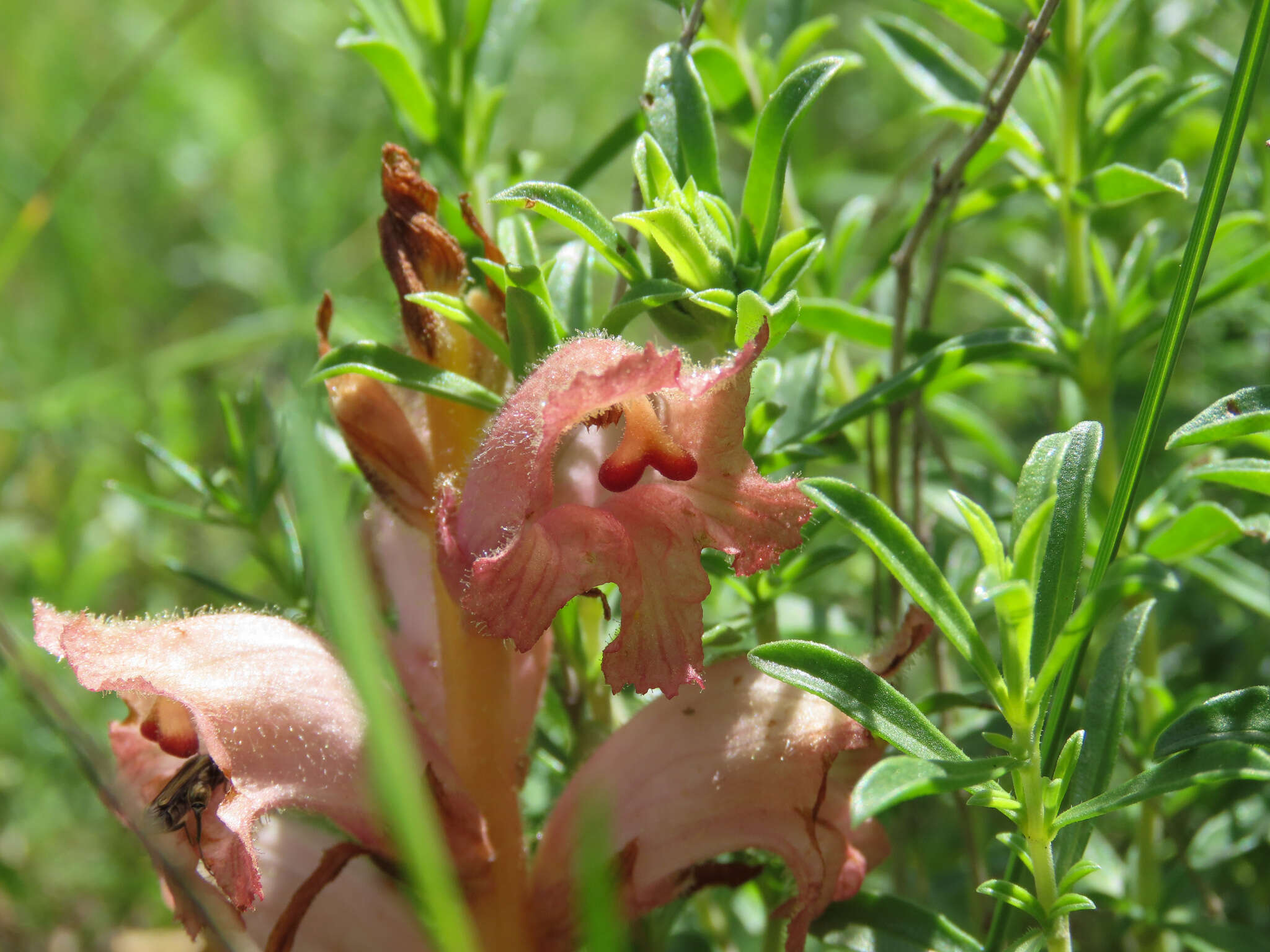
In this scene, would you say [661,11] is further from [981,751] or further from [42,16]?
[981,751]

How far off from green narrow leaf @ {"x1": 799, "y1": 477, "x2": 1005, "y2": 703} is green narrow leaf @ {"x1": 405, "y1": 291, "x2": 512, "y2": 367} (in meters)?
0.37

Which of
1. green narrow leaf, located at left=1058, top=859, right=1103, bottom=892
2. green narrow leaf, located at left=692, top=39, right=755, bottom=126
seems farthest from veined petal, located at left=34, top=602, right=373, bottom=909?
green narrow leaf, located at left=692, top=39, right=755, bottom=126

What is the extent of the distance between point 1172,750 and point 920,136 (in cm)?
260

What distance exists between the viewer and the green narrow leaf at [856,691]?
3.42 feet

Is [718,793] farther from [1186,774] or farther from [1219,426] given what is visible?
[1219,426]

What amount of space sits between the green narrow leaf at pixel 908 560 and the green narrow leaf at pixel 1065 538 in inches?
2.7

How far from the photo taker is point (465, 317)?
120 centimetres

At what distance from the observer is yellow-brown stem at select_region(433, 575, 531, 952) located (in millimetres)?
1247

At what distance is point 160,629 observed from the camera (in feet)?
4.01

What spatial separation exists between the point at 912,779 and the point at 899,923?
1.31 feet

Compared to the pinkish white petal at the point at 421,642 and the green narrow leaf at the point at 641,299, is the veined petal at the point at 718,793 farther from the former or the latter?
the green narrow leaf at the point at 641,299

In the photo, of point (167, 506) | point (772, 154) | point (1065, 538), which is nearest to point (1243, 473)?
point (1065, 538)

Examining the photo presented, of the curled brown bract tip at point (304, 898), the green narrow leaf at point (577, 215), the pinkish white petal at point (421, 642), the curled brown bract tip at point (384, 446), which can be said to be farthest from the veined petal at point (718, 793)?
the green narrow leaf at point (577, 215)

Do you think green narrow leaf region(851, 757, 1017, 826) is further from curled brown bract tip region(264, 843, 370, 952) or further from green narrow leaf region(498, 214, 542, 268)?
green narrow leaf region(498, 214, 542, 268)
